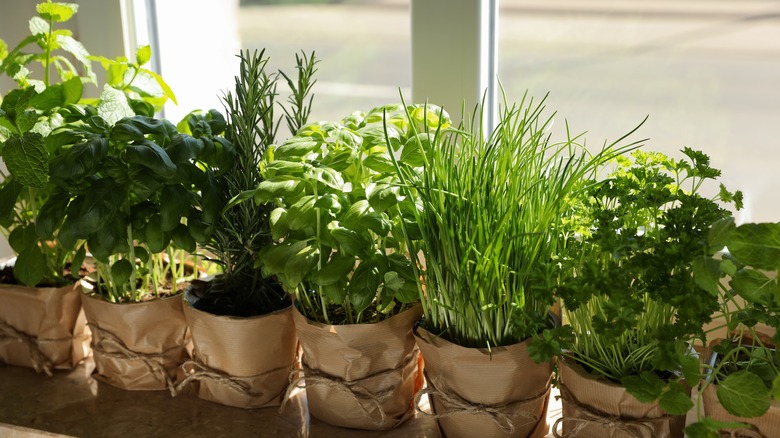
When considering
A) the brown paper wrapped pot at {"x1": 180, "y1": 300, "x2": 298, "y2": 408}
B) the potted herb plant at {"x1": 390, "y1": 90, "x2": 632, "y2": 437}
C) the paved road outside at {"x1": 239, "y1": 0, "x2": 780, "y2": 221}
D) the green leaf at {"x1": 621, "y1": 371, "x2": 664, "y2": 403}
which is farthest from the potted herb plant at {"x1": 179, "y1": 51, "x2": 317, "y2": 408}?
the green leaf at {"x1": 621, "y1": 371, "x2": 664, "y2": 403}

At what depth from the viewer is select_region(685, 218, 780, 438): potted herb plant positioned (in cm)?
71

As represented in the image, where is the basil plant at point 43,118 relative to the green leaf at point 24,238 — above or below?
above

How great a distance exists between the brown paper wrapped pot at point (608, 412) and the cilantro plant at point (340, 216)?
0.64 feet

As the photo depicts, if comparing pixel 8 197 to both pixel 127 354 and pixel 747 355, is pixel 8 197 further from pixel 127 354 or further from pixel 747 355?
pixel 747 355

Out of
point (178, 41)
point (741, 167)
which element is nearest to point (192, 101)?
point (178, 41)

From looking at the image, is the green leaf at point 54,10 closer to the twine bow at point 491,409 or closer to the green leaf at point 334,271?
the green leaf at point 334,271

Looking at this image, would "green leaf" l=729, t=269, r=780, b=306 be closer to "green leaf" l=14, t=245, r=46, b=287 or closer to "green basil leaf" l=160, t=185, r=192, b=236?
"green basil leaf" l=160, t=185, r=192, b=236

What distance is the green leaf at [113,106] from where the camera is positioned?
3.43ft

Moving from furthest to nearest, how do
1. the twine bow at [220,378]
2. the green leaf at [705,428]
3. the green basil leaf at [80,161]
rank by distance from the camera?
the twine bow at [220,378]
the green basil leaf at [80,161]
the green leaf at [705,428]

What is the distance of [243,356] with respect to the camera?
3.35ft

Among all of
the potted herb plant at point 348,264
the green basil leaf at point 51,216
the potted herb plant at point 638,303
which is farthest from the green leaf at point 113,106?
the potted herb plant at point 638,303

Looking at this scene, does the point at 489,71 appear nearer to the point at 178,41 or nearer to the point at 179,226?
the point at 179,226

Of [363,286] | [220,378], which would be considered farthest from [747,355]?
[220,378]

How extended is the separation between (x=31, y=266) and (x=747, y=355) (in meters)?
0.90
